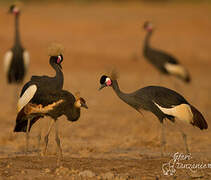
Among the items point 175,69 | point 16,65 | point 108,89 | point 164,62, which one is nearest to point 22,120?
point 16,65

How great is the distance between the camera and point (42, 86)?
7.52 metres

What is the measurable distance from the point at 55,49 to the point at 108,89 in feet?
26.3

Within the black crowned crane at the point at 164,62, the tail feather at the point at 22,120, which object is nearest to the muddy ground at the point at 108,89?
the tail feather at the point at 22,120

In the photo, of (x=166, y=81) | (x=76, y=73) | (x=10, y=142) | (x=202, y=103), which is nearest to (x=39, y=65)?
(x=76, y=73)

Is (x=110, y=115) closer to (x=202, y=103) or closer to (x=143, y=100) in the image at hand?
(x=202, y=103)

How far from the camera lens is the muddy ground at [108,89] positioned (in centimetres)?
668

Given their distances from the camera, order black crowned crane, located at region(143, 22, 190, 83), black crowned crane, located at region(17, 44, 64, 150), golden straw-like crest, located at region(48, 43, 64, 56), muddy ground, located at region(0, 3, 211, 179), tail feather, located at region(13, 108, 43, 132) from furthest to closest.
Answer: black crowned crane, located at region(143, 22, 190, 83), golden straw-like crest, located at region(48, 43, 64, 56), tail feather, located at region(13, 108, 43, 132), black crowned crane, located at region(17, 44, 64, 150), muddy ground, located at region(0, 3, 211, 179)

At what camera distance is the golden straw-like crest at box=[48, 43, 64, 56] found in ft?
25.6

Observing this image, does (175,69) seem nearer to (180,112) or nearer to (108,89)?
(108,89)

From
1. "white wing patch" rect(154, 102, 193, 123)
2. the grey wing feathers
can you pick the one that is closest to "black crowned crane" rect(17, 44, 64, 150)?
the grey wing feathers

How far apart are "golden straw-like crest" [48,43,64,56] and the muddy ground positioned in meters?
1.46

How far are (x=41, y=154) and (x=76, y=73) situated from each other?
11.6 m

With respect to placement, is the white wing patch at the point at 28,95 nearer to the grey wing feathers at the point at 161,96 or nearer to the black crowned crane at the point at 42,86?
the black crowned crane at the point at 42,86

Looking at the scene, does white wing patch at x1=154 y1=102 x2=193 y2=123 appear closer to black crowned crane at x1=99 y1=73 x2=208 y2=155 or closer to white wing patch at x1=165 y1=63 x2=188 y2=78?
black crowned crane at x1=99 y1=73 x2=208 y2=155
